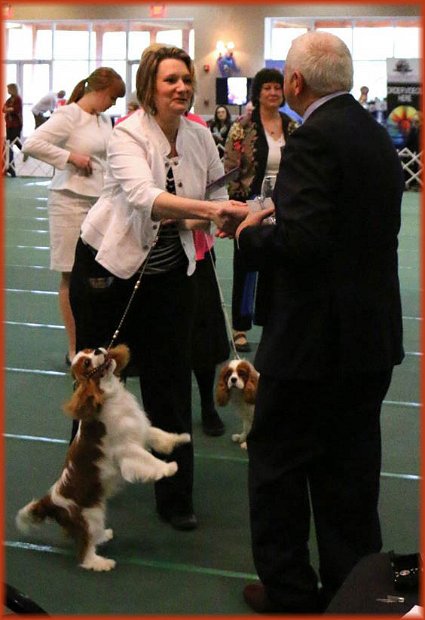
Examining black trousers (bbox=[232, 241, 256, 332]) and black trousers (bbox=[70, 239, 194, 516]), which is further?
black trousers (bbox=[232, 241, 256, 332])

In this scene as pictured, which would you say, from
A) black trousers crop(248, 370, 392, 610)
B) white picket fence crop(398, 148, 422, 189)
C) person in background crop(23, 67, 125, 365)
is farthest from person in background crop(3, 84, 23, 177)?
black trousers crop(248, 370, 392, 610)

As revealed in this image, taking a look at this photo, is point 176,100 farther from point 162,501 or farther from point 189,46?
point 189,46

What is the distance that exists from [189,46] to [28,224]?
15530 mm

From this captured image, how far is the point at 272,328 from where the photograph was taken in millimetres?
2537

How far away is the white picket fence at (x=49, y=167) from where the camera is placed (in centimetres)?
1702

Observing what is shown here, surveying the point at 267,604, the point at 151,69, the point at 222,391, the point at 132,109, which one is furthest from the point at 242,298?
the point at 267,604

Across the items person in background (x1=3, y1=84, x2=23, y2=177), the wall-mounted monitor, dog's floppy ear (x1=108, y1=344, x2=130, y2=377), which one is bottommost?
dog's floppy ear (x1=108, y1=344, x2=130, y2=377)

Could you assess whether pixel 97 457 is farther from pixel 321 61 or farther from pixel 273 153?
pixel 273 153

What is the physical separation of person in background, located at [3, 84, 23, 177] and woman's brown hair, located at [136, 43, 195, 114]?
16852 millimetres

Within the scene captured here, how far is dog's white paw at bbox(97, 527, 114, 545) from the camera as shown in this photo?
124 inches

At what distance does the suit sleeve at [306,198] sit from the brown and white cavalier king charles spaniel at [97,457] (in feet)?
2.89

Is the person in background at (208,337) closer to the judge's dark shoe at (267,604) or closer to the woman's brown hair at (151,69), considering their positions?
the woman's brown hair at (151,69)

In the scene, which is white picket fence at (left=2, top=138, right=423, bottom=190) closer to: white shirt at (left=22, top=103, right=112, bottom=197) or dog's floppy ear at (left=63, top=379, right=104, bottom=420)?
white shirt at (left=22, top=103, right=112, bottom=197)

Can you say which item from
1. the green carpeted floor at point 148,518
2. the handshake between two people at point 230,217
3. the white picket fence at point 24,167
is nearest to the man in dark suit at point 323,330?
the handshake between two people at point 230,217
